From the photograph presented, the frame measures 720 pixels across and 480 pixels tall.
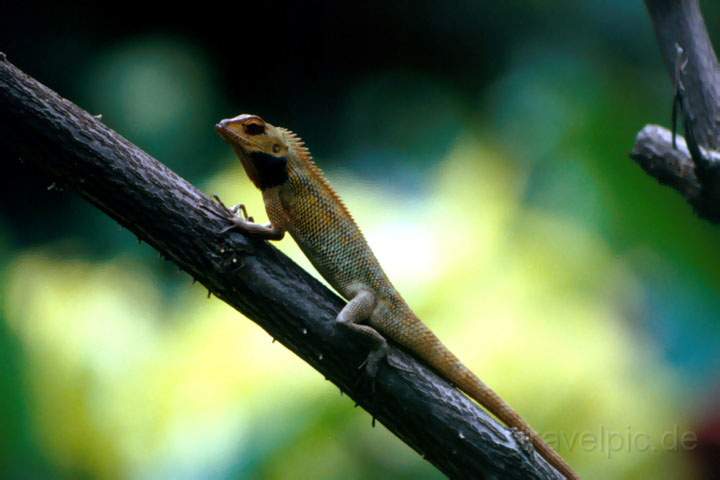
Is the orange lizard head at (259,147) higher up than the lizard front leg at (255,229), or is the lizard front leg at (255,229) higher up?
the orange lizard head at (259,147)

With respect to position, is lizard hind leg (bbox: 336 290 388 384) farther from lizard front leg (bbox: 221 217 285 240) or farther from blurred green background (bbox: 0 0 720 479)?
blurred green background (bbox: 0 0 720 479)

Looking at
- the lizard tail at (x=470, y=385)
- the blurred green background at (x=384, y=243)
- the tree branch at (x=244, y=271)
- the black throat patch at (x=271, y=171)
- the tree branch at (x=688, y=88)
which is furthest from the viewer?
the blurred green background at (x=384, y=243)

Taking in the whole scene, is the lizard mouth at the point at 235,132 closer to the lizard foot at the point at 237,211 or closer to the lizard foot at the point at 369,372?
the lizard foot at the point at 237,211

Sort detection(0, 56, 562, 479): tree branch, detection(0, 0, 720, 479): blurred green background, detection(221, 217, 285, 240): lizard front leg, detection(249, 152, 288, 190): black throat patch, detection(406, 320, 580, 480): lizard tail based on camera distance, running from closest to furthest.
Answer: detection(0, 56, 562, 479): tree branch → detection(221, 217, 285, 240): lizard front leg → detection(406, 320, 580, 480): lizard tail → detection(249, 152, 288, 190): black throat patch → detection(0, 0, 720, 479): blurred green background

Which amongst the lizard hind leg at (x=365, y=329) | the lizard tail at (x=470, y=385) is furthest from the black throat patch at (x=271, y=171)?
the lizard tail at (x=470, y=385)

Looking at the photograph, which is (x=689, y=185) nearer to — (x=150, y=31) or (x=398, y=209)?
(x=398, y=209)

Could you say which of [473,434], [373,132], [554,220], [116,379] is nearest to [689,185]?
[473,434]

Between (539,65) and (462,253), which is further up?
(539,65)

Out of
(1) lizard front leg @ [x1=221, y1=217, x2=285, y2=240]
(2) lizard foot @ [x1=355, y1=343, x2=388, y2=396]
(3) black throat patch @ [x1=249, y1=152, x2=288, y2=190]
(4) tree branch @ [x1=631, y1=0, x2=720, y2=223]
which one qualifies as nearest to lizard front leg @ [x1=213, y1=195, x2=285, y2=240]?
(1) lizard front leg @ [x1=221, y1=217, x2=285, y2=240]

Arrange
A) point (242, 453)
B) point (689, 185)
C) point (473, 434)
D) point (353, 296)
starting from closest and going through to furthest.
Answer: point (473, 434) < point (353, 296) < point (689, 185) < point (242, 453)
